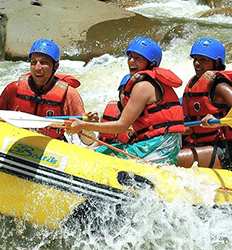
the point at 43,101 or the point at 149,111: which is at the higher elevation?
the point at 149,111

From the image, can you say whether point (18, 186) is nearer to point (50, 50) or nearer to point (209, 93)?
point (50, 50)

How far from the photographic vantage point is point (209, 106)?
486 cm

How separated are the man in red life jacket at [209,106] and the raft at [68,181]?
65cm

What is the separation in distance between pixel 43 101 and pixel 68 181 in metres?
1.07

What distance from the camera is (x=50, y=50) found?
15.4ft

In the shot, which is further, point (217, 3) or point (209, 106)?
point (217, 3)

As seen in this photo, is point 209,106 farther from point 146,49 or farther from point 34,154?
point 34,154

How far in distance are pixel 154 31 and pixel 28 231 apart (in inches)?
306

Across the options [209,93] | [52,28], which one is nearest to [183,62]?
[52,28]

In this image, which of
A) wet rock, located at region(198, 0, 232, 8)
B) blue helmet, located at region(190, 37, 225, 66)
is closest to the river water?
blue helmet, located at region(190, 37, 225, 66)

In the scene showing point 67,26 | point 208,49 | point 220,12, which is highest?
point 208,49

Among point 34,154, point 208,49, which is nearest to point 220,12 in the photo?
point 208,49

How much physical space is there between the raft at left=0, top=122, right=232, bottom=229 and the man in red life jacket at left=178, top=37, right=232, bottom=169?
65 centimetres

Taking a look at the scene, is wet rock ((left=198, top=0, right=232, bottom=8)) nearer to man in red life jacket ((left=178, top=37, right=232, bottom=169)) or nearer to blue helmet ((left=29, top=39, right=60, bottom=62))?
man in red life jacket ((left=178, top=37, right=232, bottom=169))
